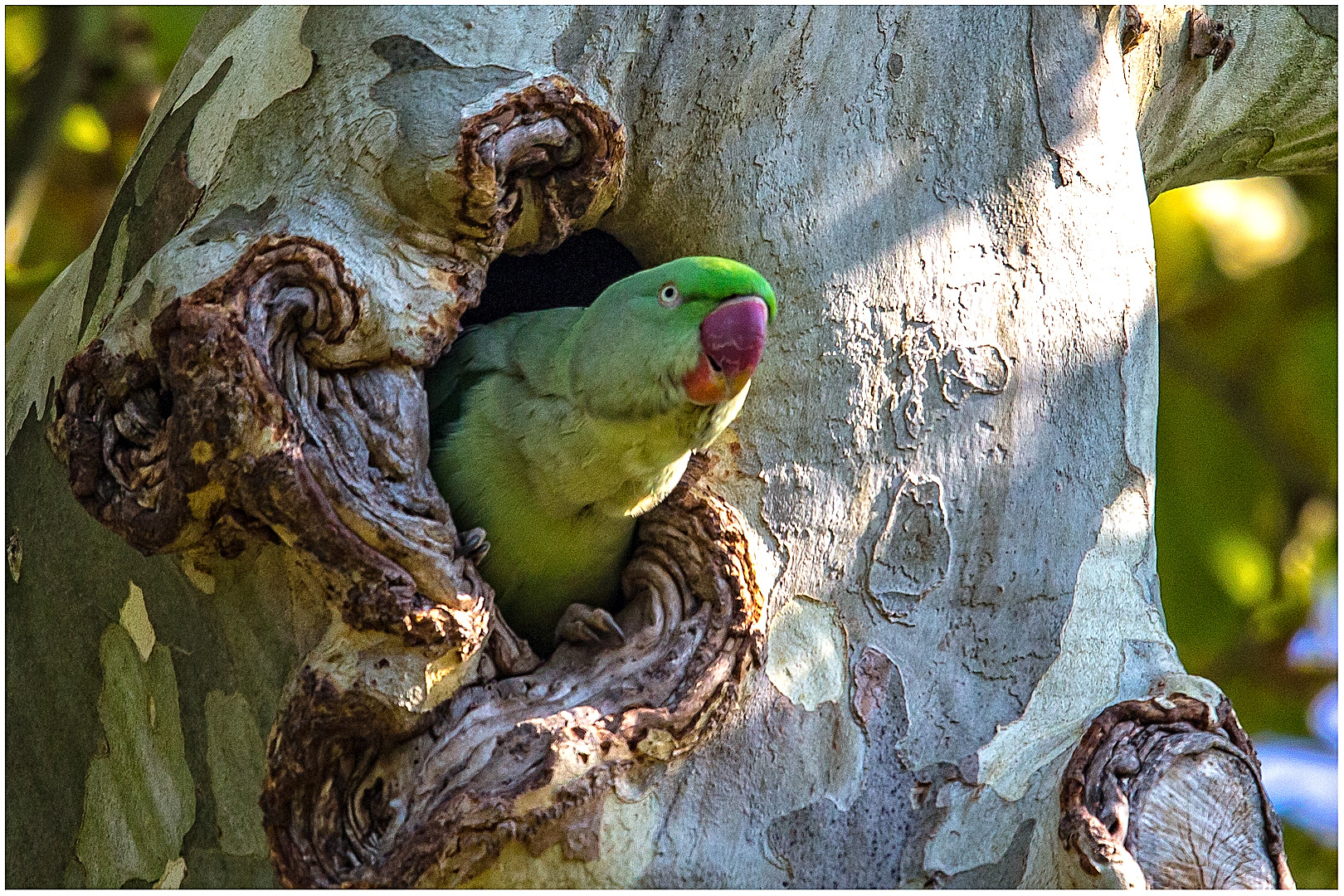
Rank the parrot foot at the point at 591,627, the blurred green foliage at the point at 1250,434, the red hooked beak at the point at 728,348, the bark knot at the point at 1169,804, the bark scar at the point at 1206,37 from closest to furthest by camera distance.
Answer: the bark knot at the point at 1169,804
the red hooked beak at the point at 728,348
the parrot foot at the point at 591,627
the bark scar at the point at 1206,37
the blurred green foliage at the point at 1250,434

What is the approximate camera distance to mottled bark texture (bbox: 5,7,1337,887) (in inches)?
85.3

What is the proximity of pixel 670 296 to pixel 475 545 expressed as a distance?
1.90 ft

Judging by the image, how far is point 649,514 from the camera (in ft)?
8.84

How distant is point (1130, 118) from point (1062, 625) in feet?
3.87

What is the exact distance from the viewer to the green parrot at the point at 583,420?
7.87 feet

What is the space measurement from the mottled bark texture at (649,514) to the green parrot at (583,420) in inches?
5.1

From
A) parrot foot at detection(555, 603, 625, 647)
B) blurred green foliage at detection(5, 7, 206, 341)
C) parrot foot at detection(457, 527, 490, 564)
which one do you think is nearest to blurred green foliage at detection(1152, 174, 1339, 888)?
parrot foot at detection(555, 603, 625, 647)

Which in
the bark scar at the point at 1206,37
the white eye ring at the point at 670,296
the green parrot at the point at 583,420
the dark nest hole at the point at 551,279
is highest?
the bark scar at the point at 1206,37

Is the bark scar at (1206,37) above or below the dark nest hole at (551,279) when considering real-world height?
above

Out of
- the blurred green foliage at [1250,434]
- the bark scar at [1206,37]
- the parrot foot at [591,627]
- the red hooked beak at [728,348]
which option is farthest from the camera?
the blurred green foliage at [1250,434]

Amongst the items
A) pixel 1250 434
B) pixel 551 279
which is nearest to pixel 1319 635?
pixel 1250 434

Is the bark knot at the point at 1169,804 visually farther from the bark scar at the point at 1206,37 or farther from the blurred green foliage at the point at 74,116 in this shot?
the blurred green foliage at the point at 74,116

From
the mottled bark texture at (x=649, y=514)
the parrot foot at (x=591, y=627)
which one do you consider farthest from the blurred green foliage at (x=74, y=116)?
the parrot foot at (x=591, y=627)

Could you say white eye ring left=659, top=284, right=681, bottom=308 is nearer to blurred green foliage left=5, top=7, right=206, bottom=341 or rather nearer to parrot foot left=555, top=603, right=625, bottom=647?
parrot foot left=555, top=603, right=625, bottom=647
